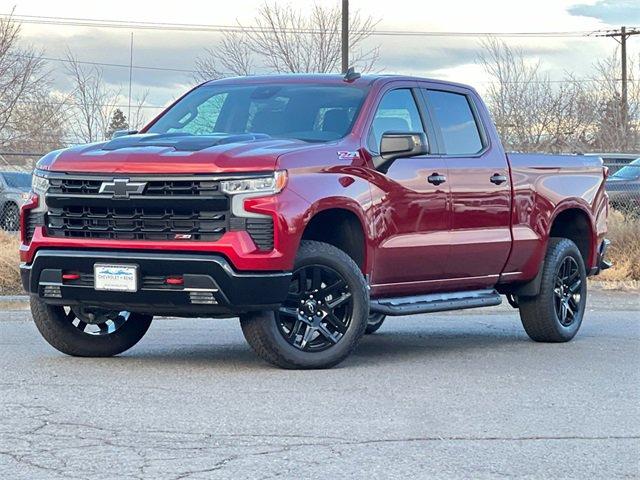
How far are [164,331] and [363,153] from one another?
3.12m

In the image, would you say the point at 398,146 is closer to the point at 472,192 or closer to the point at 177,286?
the point at 472,192

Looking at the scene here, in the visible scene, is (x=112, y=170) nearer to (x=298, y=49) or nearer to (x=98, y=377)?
(x=98, y=377)

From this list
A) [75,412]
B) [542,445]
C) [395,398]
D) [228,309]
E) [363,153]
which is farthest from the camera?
[363,153]

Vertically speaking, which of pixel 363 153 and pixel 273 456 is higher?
pixel 363 153

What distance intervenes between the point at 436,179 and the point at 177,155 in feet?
7.06

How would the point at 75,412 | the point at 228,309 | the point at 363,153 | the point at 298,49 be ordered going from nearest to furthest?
the point at 75,412, the point at 228,309, the point at 363,153, the point at 298,49

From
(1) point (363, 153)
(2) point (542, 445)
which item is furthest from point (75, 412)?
(1) point (363, 153)

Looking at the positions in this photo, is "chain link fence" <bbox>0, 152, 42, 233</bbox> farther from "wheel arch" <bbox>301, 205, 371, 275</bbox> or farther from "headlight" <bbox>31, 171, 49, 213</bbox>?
"wheel arch" <bbox>301, 205, 371, 275</bbox>

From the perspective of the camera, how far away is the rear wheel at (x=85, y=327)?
9000mm

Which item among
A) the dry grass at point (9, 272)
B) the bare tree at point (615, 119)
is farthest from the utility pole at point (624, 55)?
the dry grass at point (9, 272)

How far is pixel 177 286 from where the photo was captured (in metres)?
8.07

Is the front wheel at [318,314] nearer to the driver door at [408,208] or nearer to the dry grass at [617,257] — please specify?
the driver door at [408,208]

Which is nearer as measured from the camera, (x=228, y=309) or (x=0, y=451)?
(x=0, y=451)

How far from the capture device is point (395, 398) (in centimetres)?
758
